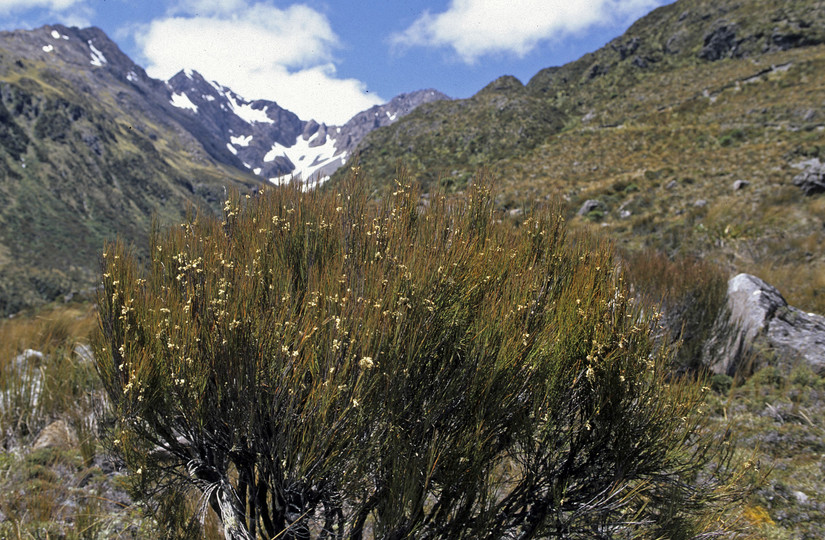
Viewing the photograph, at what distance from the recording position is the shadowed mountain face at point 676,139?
40.3ft

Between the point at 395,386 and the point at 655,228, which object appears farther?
the point at 655,228

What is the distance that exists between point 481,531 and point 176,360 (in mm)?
1842

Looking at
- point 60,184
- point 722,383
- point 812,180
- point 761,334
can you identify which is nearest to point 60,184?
point 60,184

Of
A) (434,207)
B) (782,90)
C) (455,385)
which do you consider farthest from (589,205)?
(782,90)

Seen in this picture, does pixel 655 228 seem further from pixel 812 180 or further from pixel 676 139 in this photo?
pixel 676 139

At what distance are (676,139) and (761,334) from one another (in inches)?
974

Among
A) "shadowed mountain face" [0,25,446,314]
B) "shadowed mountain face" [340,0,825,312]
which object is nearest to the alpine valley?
"shadowed mountain face" [340,0,825,312]

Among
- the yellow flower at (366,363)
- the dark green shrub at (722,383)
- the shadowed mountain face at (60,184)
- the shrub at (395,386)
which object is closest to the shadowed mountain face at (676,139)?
the shrub at (395,386)

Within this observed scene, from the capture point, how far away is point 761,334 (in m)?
6.30

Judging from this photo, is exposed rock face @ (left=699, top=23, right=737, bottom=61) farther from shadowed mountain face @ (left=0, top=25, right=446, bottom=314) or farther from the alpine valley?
shadowed mountain face @ (left=0, top=25, right=446, bottom=314)

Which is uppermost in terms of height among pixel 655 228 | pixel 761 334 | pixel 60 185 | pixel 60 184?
pixel 60 184

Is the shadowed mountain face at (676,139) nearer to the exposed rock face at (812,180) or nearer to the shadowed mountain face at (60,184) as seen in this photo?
the exposed rock face at (812,180)

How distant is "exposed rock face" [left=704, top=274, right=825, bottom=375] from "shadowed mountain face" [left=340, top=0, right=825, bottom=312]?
93.6 inches

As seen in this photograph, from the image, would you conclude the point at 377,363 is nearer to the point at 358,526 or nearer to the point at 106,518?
the point at 358,526
